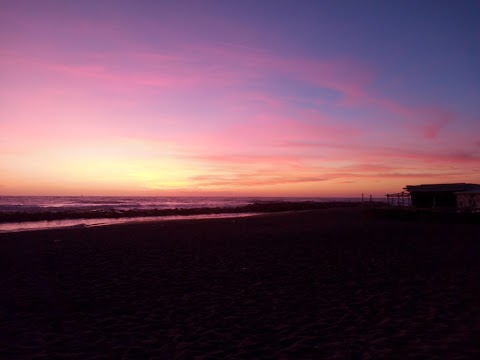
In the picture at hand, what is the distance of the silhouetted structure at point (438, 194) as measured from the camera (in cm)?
4338

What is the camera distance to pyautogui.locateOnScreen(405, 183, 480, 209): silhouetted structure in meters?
43.4

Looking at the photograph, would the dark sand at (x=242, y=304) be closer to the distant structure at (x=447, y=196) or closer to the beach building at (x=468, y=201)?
the beach building at (x=468, y=201)

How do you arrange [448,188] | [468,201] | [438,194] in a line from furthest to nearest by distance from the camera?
[438,194] < [448,188] < [468,201]

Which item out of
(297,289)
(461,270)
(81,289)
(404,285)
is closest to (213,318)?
(297,289)

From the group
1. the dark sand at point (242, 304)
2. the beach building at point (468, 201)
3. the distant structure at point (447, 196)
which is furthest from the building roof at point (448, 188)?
the dark sand at point (242, 304)

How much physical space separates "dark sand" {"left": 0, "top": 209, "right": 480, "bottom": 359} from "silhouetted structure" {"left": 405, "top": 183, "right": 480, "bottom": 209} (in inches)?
1098

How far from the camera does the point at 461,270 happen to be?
13469mm

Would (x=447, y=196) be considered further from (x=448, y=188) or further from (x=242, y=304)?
(x=242, y=304)

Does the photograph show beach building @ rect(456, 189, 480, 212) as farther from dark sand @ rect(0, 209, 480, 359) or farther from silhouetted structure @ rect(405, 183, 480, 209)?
dark sand @ rect(0, 209, 480, 359)

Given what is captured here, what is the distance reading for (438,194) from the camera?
147 feet

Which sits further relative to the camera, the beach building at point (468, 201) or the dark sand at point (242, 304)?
the beach building at point (468, 201)

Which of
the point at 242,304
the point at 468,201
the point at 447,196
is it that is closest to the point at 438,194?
the point at 447,196

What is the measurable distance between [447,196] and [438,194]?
97 cm

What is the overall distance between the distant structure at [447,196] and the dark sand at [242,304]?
2473cm
